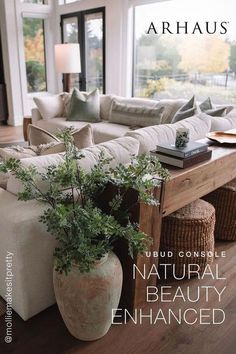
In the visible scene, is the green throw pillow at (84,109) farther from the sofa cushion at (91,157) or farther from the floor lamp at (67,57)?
the sofa cushion at (91,157)

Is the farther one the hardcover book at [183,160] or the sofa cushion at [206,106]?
the sofa cushion at [206,106]

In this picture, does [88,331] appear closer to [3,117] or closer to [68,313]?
[68,313]

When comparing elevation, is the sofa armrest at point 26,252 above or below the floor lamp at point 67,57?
below

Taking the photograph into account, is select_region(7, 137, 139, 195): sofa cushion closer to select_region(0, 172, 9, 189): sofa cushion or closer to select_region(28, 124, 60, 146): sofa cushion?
select_region(0, 172, 9, 189): sofa cushion

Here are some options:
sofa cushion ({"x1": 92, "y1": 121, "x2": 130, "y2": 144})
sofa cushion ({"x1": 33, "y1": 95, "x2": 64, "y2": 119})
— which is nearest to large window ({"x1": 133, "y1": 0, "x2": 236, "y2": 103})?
sofa cushion ({"x1": 92, "y1": 121, "x2": 130, "y2": 144})

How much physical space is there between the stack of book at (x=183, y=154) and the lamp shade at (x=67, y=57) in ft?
12.3

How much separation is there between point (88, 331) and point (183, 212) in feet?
2.99

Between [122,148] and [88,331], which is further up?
[122,148]

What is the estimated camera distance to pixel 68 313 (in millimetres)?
1584

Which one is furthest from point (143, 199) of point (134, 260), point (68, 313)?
point (68, 313)

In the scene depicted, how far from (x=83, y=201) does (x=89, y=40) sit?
549 cm

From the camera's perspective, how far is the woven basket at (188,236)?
6.68ft

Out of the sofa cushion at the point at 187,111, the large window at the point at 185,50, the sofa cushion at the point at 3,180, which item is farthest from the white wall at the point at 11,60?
the sofa cushion at the point at 3,180

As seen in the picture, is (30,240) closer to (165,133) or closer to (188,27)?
(165,133)
